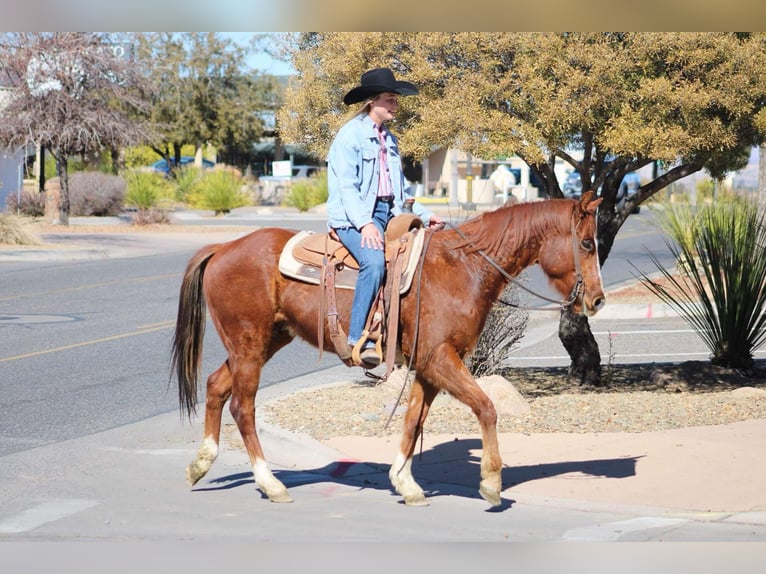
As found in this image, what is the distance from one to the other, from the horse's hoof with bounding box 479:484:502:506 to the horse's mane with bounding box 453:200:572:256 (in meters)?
1.50

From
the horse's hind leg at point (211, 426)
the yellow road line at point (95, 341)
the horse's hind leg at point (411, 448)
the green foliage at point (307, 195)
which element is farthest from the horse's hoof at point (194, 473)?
the green foliage at point (307, 195)

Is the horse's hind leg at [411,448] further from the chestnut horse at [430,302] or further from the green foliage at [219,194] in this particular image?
the green foliage at [219,194]

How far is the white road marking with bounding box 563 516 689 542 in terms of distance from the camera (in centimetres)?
657

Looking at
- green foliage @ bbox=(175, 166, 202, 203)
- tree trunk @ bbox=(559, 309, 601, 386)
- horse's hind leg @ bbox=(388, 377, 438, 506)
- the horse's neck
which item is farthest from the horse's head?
green foliage @ bbox=(175, 166, 202, 203)

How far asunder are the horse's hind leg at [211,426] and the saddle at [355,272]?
829 millimetres

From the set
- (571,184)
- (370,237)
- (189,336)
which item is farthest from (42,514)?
(571,184)

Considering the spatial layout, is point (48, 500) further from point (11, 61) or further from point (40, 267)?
point (11, 61)

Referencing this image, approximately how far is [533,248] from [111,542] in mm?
3131

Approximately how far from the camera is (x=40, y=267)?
23.9 meters

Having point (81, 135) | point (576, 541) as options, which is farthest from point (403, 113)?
point (81, 135)

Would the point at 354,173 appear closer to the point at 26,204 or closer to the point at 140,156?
the point at 26,204

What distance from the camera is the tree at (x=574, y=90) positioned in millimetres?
9750

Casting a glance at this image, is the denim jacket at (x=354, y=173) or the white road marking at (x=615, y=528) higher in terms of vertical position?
the denim jacket at (x=354, y=173)

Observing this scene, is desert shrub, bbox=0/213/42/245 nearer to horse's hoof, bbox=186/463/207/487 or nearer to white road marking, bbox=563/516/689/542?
horse's hoof, bbox=186/463/207/487
